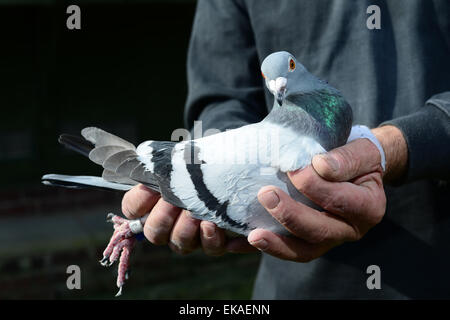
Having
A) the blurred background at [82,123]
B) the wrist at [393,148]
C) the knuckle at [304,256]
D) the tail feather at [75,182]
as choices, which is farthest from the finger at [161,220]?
the blurred background at [82,123]

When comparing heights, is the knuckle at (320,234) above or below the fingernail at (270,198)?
below

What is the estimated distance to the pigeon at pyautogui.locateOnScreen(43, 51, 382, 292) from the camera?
1179 mm

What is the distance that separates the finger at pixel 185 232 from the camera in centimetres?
Result: 131

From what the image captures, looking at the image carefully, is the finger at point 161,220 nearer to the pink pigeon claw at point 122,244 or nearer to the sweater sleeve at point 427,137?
the pink pigeon claw at point 122,244

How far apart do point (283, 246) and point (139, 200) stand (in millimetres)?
375

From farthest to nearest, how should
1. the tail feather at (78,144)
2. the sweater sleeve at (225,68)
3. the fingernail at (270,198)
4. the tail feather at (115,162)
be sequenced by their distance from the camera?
the sweater sleeve at (225,68)
the tail feather at (78,144)
the tail feather at (115,162)
the fingernail at (270,198)

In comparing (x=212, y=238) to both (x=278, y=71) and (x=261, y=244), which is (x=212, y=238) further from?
(x=278, y=71)

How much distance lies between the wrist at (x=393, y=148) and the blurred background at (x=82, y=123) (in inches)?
103

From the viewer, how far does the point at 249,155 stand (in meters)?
1.18

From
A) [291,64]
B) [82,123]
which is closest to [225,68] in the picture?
[291,64]

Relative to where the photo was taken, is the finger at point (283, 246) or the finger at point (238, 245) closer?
the finger at point (283, 246)

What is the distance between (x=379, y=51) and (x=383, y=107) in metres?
0.16

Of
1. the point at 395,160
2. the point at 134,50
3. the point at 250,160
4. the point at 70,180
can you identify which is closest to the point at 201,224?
the point at 250,160

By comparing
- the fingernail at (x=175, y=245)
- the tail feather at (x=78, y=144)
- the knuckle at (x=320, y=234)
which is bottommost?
the fingernail at (x=175, y=245)
